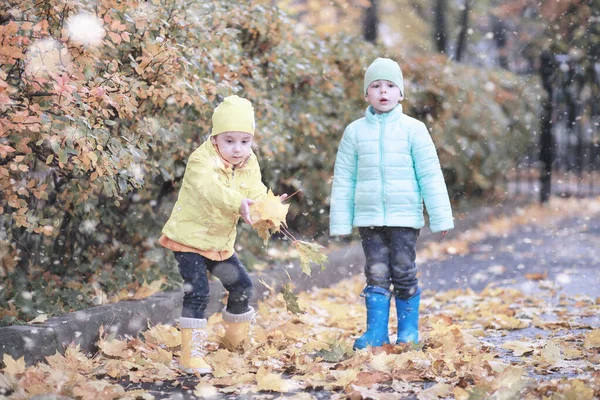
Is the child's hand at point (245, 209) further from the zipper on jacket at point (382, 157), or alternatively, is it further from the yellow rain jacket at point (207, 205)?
the zipper on jacket at point (382, 157)

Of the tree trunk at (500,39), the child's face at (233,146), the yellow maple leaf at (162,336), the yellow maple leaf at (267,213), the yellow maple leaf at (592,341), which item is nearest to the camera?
the yellow maple leaf at (267,213)

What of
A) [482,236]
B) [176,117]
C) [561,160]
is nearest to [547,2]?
[561,160]

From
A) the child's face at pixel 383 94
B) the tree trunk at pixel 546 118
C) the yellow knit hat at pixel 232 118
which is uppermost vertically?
the tree trunk at pixel 546 118

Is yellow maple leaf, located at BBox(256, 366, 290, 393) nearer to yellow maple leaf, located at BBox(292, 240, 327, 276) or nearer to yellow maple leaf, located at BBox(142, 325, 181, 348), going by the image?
yellow maple leaf, located at BBox(292, 240, 327, 276)

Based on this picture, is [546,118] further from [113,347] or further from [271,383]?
[271,383]

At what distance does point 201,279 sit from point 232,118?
34.3 inches

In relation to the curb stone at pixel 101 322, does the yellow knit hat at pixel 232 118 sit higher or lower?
higher

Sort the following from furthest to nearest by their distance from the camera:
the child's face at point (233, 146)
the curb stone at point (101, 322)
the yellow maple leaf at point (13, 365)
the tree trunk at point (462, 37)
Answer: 1. the tree trunk at point (462, 37)
2. the child's face at point (233, 146)
3. the curb stone at point (101, 322)
4. the yellow maple leaf at point (13, 365)

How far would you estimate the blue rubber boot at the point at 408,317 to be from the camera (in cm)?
490

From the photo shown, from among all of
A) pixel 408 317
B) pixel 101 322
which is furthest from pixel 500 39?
pixel 101 322

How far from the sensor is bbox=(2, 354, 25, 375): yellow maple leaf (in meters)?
3.74

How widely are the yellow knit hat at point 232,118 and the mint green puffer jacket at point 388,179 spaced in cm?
83

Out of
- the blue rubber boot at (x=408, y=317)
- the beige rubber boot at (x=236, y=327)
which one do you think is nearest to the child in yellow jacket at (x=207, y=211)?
the beige rubber boot at (x=236, y=327)

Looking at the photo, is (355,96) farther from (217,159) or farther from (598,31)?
(598,31)
